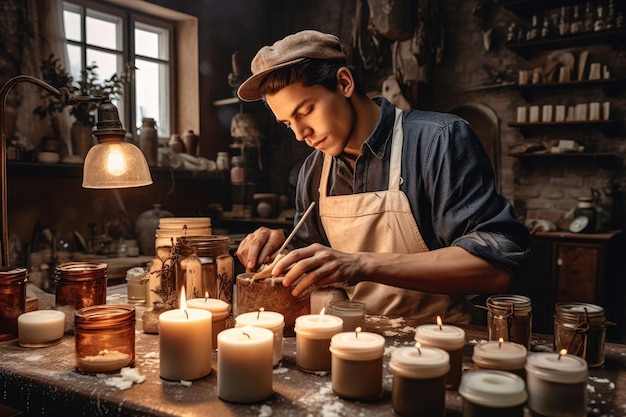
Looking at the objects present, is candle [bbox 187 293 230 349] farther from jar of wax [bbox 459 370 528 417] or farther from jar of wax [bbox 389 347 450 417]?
jar of wax [bbox 459 370 528 417]

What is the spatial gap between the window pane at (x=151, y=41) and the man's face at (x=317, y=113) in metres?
4.14

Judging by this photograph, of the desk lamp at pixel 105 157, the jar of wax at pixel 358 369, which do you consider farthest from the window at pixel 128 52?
the jar of wax at pixel 358 369

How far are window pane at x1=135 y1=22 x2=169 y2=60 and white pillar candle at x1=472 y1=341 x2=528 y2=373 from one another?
5.24 metres

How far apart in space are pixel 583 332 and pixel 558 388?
0.37 meters

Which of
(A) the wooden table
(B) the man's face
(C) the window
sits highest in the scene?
(C) the window

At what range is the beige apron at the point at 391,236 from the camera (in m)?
2.01

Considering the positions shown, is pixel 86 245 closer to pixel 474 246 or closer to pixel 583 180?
pixel 474 246

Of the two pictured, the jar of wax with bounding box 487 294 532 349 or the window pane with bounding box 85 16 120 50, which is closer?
the jar of wax with bounding box 487 294 532 349

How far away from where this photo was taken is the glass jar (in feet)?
5.07

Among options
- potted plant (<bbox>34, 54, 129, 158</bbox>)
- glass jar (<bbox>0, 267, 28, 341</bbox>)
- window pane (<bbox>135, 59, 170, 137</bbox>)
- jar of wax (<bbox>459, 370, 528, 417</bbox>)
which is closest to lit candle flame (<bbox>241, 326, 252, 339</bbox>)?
jar of wax (<bbox>459, 370, 528, 417</bbox>)

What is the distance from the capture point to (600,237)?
4.35 metres

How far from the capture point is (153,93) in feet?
18.6

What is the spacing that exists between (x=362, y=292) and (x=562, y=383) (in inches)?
44.3

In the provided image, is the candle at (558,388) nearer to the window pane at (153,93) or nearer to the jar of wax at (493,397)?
the jar of wax at (493,397)
